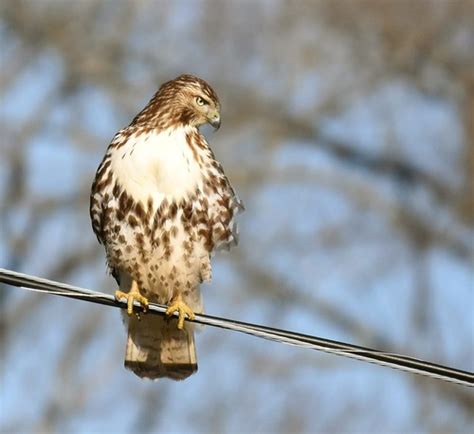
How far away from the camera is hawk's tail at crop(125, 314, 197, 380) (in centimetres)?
812

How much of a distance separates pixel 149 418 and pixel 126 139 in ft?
40.1

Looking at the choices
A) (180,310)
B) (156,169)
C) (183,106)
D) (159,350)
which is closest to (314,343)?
(180,310)

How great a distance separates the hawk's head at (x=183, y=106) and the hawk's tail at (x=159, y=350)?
1032mm

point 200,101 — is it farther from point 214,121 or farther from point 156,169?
point 156,169

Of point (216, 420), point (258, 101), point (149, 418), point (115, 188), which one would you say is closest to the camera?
point (115, 188)

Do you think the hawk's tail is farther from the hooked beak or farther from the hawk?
the hooked beak

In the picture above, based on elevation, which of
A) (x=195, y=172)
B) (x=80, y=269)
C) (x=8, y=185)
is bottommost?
(x=195, y=172)

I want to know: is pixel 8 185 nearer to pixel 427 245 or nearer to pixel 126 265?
pixel 427 245

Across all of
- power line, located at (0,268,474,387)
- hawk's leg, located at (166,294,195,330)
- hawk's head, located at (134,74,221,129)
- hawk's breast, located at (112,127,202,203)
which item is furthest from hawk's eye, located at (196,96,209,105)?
power line, located at (0,268,474,387)

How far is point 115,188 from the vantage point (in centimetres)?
782

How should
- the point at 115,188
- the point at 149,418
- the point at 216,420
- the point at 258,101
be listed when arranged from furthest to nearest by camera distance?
the point at 258,101 < the point at 149,418 < the point at 216,420 < the point at 115,188

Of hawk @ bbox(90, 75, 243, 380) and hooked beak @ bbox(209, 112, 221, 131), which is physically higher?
hooked beak @ bbox(209, 112, 221, 131)

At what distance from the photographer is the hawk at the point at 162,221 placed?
25.5 ft

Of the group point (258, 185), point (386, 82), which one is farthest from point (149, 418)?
point (386, 82)
